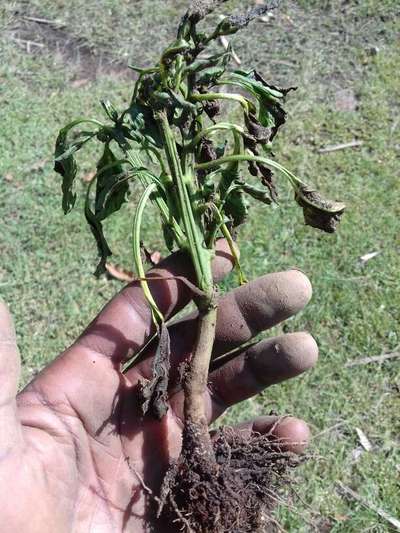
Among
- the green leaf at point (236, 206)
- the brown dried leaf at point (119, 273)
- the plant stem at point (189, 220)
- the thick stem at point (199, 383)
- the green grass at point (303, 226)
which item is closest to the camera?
the plant stem at point (189, 220)

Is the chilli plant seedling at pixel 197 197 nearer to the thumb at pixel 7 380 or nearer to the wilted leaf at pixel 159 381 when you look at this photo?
the wilted leaf at pixel 159 381

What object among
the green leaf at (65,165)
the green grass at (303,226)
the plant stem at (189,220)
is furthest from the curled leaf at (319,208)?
the green grass at (303,226)

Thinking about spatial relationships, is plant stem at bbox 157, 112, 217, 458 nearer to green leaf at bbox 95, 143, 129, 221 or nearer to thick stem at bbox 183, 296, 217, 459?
thick stem at bbox 183, 296, 217, 459

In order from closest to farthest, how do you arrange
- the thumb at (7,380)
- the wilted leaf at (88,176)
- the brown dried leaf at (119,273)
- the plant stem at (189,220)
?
the thumb at (7,380) → the plant stem at (189,220) → the brown dried leaf at (119,273) → the wilted leaf at (88,176)

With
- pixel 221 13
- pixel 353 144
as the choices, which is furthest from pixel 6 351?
pixel 221 13

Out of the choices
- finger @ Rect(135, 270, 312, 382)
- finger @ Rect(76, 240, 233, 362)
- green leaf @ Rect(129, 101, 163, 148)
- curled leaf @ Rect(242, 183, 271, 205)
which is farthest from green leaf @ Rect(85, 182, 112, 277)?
curled leaf @ Rect(242, 183, 271, 205)

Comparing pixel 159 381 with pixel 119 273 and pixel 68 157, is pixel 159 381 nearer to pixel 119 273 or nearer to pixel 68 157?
pixel 68 157

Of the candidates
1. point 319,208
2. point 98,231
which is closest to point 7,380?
point 98,231

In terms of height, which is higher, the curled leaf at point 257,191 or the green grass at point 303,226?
the curled leaf at point 257,191
